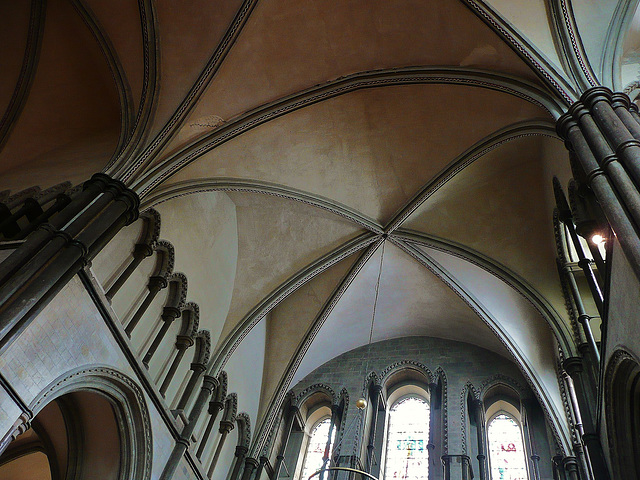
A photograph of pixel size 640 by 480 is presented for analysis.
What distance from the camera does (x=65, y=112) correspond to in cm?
1188

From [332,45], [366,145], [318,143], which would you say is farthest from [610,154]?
[318,143]

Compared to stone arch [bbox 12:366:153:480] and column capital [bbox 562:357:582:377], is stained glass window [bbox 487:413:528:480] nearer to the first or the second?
column capital [bbox 562:357:582:377]

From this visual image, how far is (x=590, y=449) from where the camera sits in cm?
788

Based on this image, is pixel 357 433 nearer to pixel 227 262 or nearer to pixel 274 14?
pixel 227 262

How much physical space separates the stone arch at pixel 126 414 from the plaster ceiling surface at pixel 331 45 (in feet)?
15.3

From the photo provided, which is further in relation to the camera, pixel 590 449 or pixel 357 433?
pixel 357 433

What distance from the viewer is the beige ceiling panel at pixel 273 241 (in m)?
12.5

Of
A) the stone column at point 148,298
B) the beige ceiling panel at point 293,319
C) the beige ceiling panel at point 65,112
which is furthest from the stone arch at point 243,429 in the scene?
the beige ceiling panel at point 65,112

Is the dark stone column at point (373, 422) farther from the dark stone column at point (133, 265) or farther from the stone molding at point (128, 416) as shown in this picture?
the dark stone column at point (133, 265)

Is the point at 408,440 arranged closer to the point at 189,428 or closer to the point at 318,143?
the point at 189,428

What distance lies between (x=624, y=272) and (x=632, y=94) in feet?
11.5

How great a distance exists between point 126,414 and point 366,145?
656 centimetres

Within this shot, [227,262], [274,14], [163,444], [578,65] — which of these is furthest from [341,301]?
[578,65]

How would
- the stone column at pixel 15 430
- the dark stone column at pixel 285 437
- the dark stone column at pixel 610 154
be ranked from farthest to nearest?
the dark stone column at pixel 285 437, the stone column at pixel 15 430, the dark stone column at pixel 610 154
